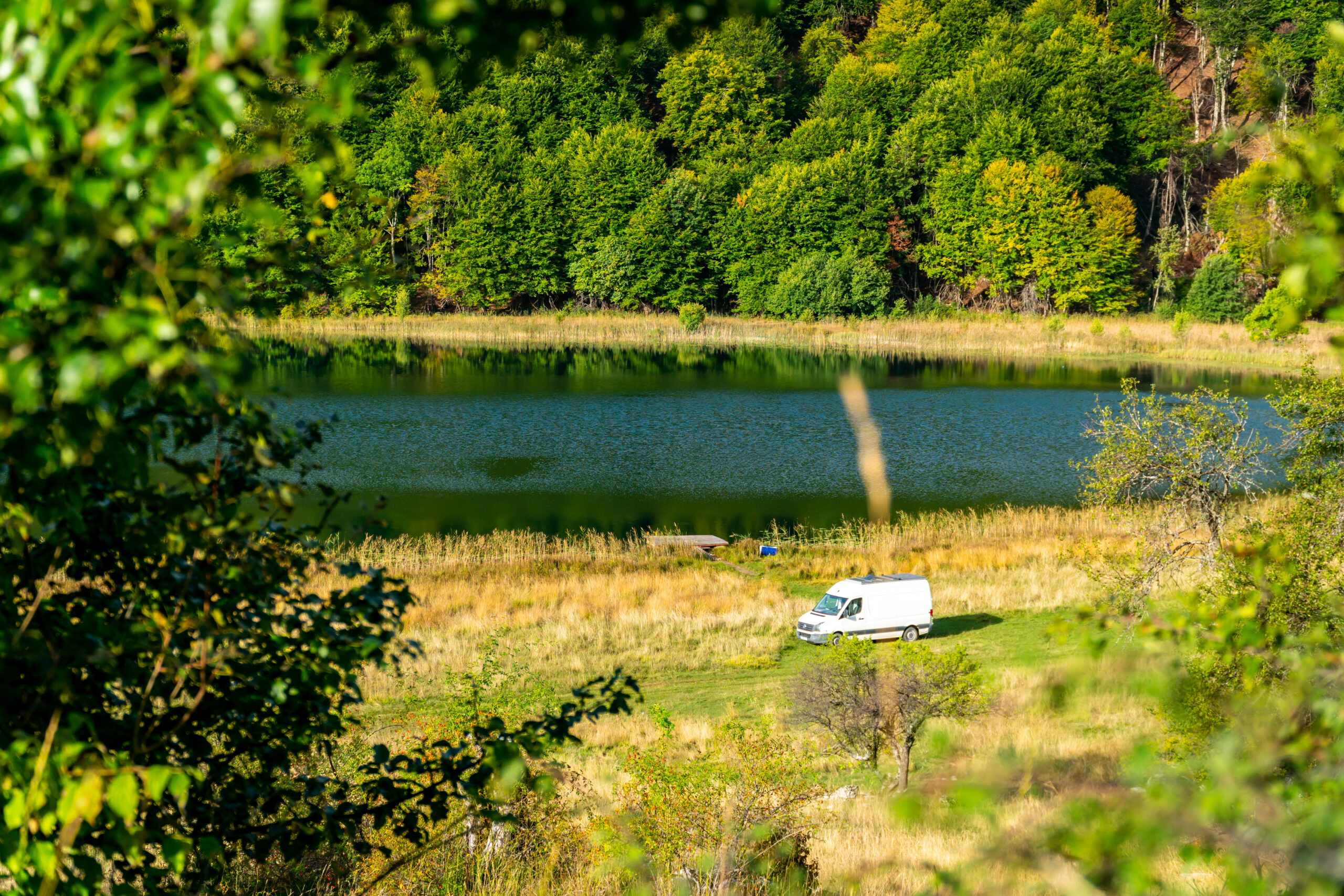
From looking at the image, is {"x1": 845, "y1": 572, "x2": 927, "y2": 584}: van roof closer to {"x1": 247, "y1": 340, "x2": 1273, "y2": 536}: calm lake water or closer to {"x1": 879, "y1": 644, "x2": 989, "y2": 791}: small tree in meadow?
{"x1": 879, "y1": 644, "x2": 989, "y2": 791}: small tree in meadow

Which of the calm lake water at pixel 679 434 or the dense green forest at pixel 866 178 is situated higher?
the dense green forest at pixel 866 178

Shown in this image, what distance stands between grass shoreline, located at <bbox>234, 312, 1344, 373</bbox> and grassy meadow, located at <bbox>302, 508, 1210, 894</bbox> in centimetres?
4075

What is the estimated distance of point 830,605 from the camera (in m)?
22.0

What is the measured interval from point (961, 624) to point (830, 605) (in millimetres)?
3475

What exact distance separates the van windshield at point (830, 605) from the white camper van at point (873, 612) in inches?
0.4

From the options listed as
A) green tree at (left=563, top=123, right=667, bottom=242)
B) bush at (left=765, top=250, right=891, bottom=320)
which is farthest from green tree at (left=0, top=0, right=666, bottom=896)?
green tree at (left=563, top=123, right=667, bottom=242)

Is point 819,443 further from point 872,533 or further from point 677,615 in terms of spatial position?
point 677,615

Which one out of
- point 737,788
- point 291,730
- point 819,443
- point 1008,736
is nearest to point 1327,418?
point 1008,736

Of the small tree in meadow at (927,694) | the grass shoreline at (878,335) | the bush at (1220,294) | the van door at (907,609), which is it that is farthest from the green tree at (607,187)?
the small tree in meadow at (927,694)

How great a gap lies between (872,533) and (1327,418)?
1608cm

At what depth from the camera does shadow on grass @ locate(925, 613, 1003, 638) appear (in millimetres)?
22766

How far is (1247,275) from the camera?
76.1 metres

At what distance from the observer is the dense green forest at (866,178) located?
88.3 metres

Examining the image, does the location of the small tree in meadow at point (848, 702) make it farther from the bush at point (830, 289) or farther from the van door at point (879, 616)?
the bush at point (830, 289)
